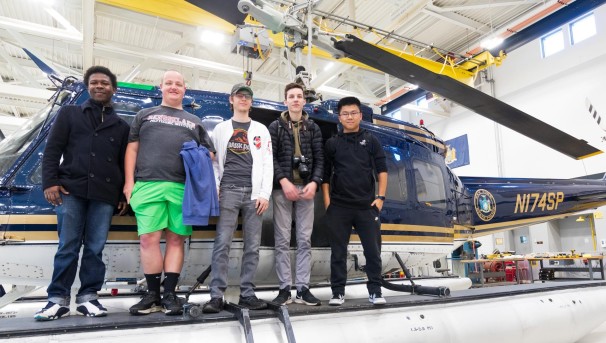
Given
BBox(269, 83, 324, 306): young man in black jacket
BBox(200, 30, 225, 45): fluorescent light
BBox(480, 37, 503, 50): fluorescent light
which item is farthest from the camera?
BBox(480, 37, 503, 50): fluorescent light

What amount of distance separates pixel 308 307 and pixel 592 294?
13.7 ft

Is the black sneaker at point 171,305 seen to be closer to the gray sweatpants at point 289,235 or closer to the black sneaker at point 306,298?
the gray sweatpants at point 289,235

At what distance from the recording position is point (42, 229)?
121 inches

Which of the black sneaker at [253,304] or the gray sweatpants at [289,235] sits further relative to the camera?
the gray sweatpants at [289,235]

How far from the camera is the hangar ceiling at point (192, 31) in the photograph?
26.7ft

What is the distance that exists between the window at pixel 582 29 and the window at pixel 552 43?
0.33 metres

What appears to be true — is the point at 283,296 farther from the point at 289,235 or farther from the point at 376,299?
the point at 376,299

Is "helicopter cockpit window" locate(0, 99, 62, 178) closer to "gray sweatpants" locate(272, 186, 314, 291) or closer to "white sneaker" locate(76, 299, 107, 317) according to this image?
"white sneaker" locate(76, 299, 107, 317)

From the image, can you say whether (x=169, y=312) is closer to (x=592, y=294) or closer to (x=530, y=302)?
(x=530, y=302)

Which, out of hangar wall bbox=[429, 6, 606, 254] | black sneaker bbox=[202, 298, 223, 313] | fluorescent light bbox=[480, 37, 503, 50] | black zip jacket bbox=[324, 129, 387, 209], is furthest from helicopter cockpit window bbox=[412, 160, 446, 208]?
hangar wall bbox=[429, 6, 606, 254]

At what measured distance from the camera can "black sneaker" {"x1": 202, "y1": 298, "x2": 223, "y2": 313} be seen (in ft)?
9.49

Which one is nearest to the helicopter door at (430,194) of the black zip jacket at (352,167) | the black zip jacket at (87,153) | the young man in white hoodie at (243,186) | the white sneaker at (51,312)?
the black zip jacket at (352,167)

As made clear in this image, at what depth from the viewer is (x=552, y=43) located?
13477mm

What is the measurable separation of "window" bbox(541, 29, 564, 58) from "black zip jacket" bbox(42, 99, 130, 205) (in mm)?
14273
